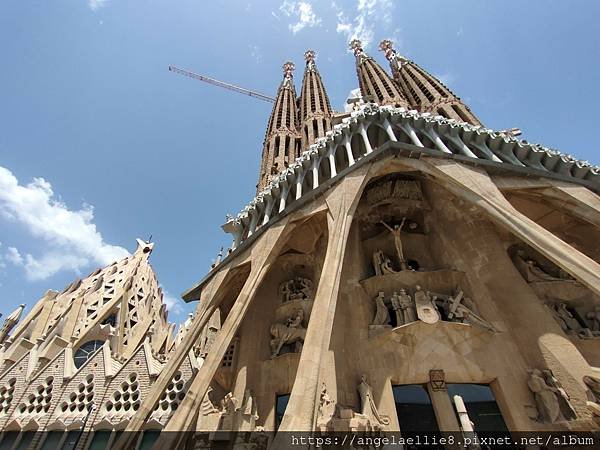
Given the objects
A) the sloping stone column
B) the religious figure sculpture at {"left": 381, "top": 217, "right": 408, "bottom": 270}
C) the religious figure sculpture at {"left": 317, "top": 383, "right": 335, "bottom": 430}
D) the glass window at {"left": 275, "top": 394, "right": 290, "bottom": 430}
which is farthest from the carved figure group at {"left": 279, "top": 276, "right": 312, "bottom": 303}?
the sloping stone column

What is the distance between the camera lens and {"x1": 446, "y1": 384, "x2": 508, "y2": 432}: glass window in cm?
743

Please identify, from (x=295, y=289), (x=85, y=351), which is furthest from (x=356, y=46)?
(x=85, y=351)

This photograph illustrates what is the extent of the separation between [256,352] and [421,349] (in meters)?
4.79

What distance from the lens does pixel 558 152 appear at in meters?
9.23

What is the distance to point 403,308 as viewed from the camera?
902 cm

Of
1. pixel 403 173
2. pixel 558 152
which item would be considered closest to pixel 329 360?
pixel 403 173

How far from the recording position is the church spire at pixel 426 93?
20.7 meters

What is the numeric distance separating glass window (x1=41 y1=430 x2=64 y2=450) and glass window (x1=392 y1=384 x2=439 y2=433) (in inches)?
388

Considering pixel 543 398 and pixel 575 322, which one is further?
pixel 575 322

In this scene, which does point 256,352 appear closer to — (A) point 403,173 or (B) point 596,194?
(A) point 403,173

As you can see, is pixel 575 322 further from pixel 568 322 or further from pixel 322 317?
pixel 322 317

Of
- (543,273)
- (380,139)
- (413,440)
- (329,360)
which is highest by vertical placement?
(380,139)

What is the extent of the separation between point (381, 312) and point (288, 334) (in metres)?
2.90

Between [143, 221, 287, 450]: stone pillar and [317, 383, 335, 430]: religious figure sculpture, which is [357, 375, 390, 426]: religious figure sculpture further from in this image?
[143, 221, 287, 450]: stone pillar
